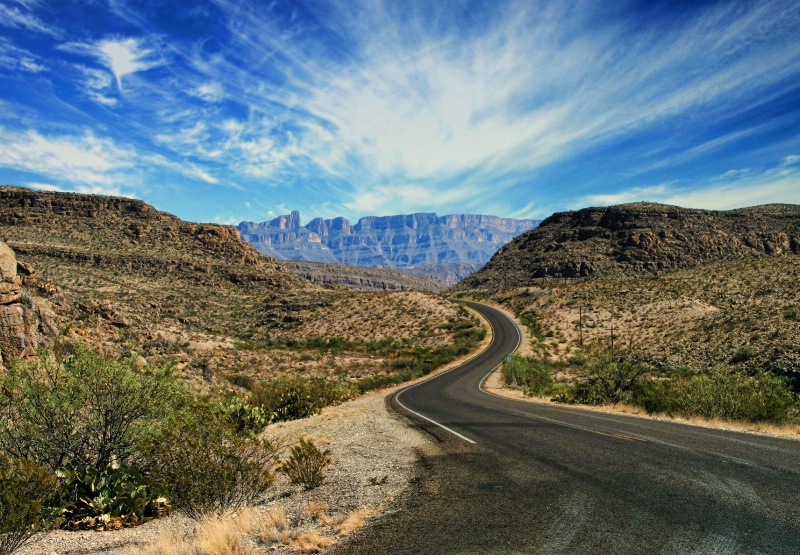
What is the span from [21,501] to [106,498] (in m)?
2.04

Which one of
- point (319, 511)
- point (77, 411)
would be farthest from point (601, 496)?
point (77, 411)

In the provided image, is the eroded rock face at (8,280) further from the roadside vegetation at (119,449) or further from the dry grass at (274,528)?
the dry grass at (274,528)

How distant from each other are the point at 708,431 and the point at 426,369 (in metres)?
31.6

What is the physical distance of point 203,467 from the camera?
249 inches

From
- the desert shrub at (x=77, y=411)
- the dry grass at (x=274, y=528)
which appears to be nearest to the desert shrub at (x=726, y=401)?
the dry grass at (x=274, y=528)

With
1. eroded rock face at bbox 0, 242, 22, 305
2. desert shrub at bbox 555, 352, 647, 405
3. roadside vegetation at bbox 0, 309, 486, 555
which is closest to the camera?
roadside vegetation at bbox 0, 309, 486, 555

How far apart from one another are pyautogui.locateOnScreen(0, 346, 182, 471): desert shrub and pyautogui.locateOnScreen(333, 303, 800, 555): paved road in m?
5.00

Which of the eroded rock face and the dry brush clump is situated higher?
the eroded rock face

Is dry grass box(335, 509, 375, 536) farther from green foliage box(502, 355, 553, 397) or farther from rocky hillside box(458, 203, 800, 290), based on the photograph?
rocky hillside box(458, 203, 800, 290)

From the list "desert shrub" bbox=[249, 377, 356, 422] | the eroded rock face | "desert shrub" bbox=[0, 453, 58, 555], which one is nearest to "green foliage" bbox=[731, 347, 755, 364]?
"desert shrub" bbox=[249, 377, 356, 422]

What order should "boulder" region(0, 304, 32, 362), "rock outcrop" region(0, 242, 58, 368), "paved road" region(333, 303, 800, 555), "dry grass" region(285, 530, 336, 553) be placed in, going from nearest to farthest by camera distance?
"paved road" region(333, 303, 800, 555), "dry grass" region(285, 530, 336, 553), "boulder" region(0, 304, 32, 362), "rock outcrop" region(0, 242, 58, 368)

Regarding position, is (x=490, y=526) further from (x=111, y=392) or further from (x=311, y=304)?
(x=311, y=304)

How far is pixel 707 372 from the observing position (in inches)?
1255

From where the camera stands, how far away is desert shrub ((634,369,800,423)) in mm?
13586
